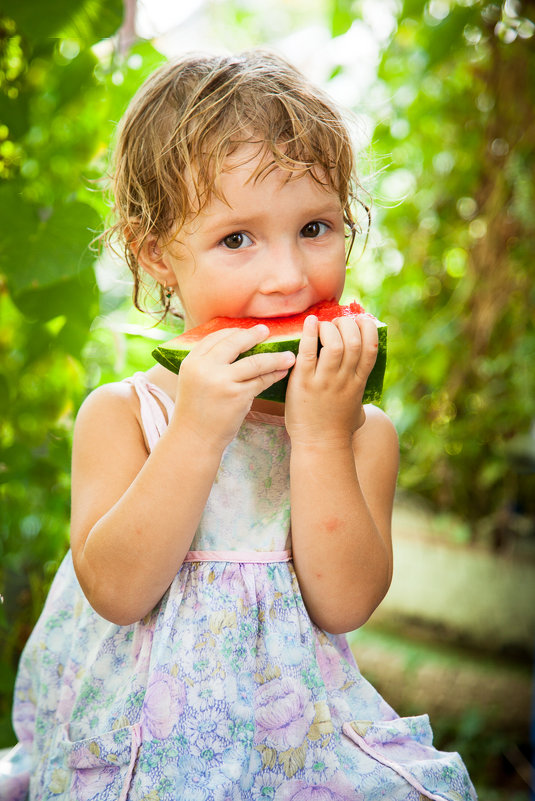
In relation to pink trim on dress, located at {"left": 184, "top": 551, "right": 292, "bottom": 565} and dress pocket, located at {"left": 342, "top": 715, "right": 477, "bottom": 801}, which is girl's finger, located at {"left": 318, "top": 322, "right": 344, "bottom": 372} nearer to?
pink trim on dress, located at {"left": 184, "top": 551, "right": 292, "bottom": 565}

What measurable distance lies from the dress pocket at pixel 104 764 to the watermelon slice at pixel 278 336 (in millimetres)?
539

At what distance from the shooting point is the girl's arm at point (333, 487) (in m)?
1.14

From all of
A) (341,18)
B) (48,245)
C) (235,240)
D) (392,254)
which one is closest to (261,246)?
(235,240)

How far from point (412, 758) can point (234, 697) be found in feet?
1.04

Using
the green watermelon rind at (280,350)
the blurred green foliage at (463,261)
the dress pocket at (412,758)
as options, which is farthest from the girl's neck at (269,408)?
the blurred green foliage at (463,261)

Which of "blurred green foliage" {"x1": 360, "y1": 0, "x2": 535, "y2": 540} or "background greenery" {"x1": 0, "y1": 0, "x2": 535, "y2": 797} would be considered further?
"blurred green foliage" {"x1": 360, "y1": 0, "x2": 535, "y2": 540}

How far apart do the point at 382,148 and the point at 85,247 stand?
136 centimetres

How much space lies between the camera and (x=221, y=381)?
1102mm

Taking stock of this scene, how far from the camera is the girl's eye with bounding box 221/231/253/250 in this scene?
121 cm

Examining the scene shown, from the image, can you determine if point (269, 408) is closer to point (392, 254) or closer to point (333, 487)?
point (333, 487)

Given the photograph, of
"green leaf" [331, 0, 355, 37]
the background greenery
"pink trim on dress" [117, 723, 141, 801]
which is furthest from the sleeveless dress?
"green leaf" [331, 0, 355, 37]

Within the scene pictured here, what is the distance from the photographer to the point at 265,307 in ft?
3.95

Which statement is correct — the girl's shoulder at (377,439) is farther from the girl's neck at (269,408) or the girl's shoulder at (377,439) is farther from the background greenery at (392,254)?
the background greenery at (392,254)

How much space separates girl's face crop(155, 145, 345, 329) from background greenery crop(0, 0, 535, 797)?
1.22 ft
